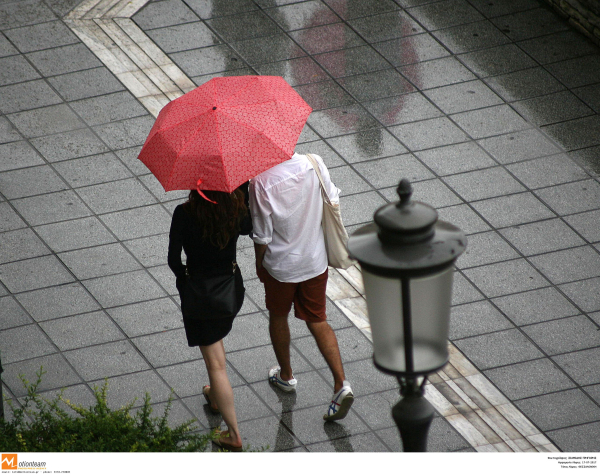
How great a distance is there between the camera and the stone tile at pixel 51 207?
24.4ft

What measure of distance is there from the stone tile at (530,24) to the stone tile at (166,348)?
17.8 feet

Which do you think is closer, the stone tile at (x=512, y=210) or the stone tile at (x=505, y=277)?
the stone tile at (x=505, y=277)

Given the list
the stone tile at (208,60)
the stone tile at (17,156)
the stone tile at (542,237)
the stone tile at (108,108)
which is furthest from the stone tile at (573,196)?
the stone tile at (17,156)

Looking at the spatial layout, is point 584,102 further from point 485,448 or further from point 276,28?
point 485,448

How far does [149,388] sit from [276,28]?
5.30m

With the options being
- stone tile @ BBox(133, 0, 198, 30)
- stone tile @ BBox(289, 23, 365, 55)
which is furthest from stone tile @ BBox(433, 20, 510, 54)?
stone tile @ BBox(133, 0, 198, 30)

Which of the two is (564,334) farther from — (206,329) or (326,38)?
(326,38)

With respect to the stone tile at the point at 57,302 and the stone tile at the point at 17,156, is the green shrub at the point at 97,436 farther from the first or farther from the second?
the stone tile at the point at 17,156

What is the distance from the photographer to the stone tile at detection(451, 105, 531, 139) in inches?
330

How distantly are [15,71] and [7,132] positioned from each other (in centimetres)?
113

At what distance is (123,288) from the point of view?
6730 millimetres

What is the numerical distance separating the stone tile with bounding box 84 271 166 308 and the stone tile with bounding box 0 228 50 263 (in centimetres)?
60

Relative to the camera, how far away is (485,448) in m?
5.45
